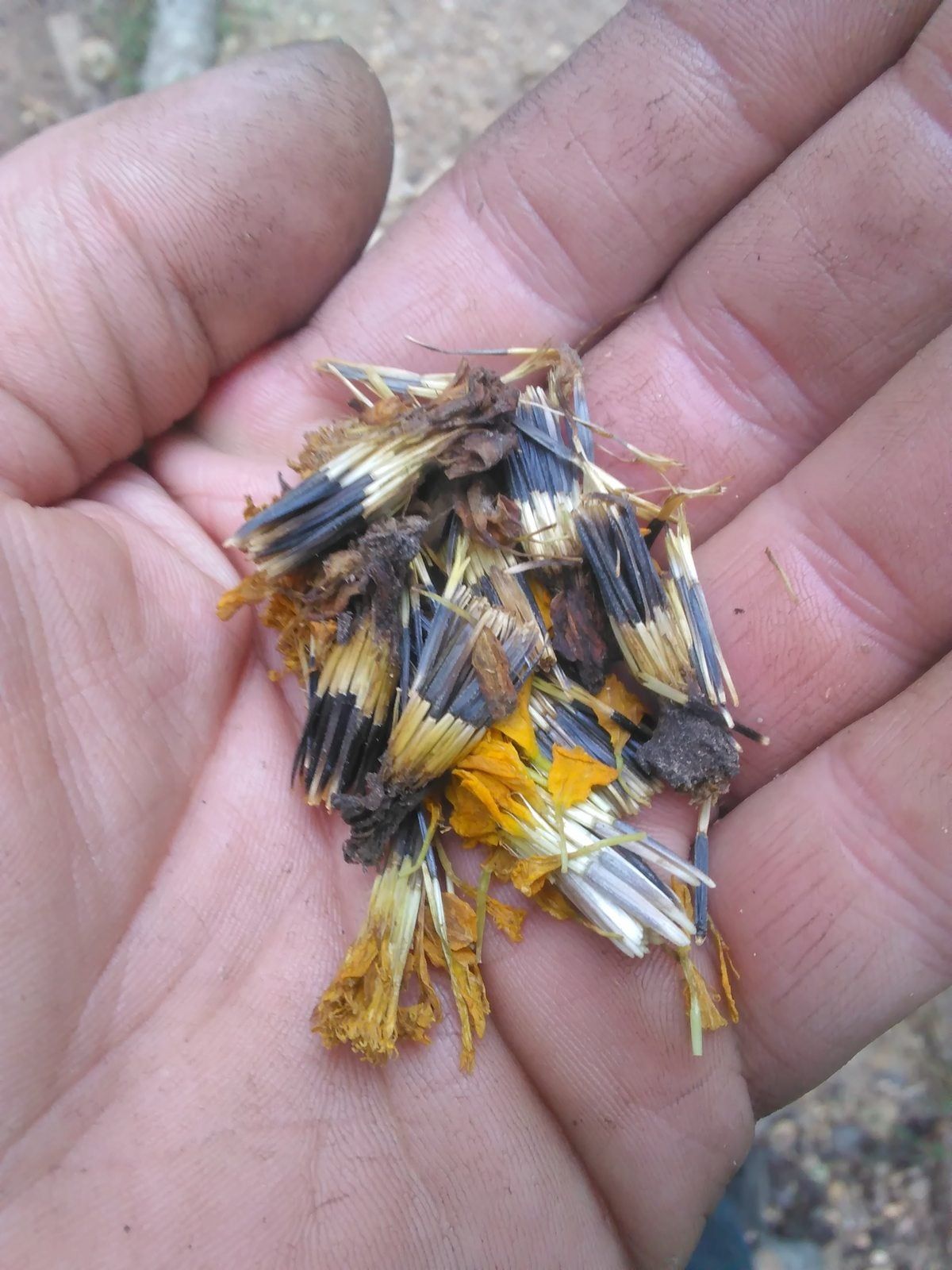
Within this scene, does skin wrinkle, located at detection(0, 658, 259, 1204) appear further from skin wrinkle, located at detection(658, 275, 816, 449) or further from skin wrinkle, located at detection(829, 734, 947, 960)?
skin wrinkle, located at detection(658, 275, 816, 449)

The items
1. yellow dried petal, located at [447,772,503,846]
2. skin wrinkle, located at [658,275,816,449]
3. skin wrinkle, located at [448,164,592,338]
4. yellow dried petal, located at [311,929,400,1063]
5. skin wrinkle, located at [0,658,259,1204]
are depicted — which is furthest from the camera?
skin wrinkle, located at [448,164,592,338]

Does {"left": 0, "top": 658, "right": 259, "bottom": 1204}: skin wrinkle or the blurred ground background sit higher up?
the blurred ground background

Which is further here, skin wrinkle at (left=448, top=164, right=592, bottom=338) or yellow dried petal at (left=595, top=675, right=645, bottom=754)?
skin wrinkle at (left=448, top=164, right=592, bottom=338)

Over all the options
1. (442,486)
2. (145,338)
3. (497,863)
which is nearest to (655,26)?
(442,486)

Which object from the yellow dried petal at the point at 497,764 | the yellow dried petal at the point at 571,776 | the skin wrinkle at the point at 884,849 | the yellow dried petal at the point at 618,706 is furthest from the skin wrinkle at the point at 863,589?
the yellow dried petal at the point at 497,764

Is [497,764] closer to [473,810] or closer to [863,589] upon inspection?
[473,810]

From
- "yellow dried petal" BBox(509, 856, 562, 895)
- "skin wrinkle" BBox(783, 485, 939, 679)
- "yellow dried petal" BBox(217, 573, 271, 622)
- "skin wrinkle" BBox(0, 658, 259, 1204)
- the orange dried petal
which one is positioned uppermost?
"skin wrinkle" BBox(783, 485, 939, 679)

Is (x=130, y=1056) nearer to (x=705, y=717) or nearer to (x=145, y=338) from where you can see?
(x=705, y=717)

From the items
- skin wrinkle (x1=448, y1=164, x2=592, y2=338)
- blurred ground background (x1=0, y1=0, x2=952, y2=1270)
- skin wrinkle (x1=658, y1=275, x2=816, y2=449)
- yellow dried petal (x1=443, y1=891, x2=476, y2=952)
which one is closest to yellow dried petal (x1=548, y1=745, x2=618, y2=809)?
yellow dried petal (x1=443, y1=891, x2=476, y2=952)
